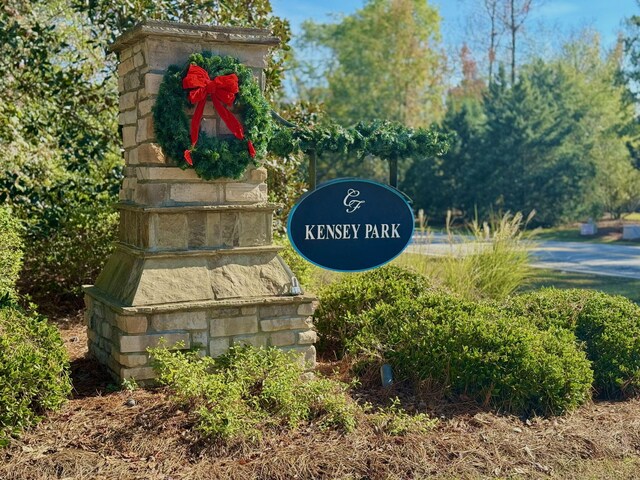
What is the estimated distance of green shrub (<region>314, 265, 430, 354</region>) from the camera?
611 centimetres

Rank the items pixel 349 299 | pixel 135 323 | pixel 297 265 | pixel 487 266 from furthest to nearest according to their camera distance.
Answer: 1. pixel 487 266
2. pixel 297 265
3. pixel 349 299
4. pixel 135 323

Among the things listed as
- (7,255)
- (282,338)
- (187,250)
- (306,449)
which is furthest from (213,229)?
(7,255)

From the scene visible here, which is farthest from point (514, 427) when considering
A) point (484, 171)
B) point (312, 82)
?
point (312, 82)

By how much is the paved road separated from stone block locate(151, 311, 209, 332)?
15.3ft

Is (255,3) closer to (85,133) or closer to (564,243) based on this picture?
(85,133)

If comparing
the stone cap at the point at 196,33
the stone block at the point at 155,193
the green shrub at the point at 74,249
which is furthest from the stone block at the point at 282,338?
the green shrub at the point at 74,249

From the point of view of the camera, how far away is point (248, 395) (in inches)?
171

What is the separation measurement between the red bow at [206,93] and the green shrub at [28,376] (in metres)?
1.42

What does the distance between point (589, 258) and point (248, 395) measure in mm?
12256

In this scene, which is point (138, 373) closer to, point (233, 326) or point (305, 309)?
point (233, 326)

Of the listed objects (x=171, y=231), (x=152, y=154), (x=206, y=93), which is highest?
(x=206, y=93)

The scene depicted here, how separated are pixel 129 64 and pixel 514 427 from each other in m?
3.43

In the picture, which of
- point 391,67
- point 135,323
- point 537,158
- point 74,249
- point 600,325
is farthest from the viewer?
point 391,67

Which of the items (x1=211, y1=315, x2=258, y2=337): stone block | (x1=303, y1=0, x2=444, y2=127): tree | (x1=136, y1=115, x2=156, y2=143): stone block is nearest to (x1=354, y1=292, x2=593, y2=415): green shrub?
(x1=211, y1=315, x2=258, y2=337): stone block
